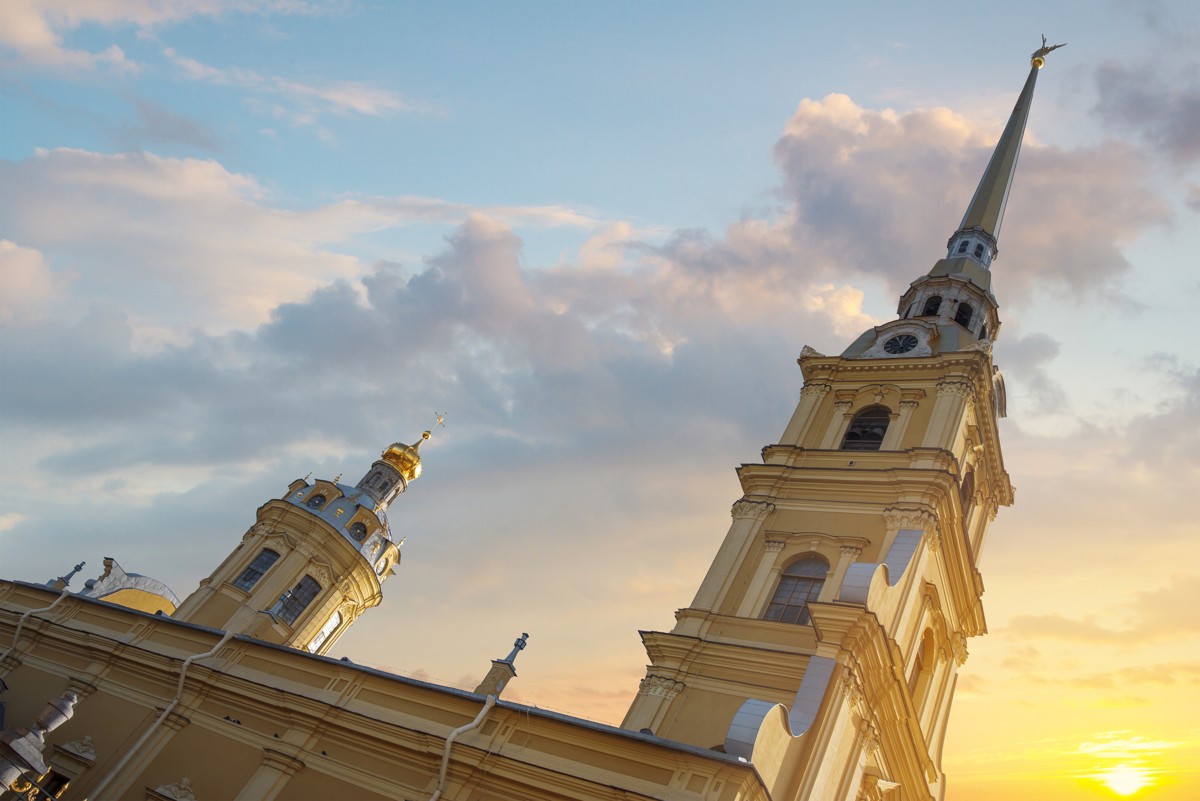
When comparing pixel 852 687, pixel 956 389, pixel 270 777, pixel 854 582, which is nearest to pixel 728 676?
pixel 852 687

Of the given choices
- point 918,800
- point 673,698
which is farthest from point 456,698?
point 918,800

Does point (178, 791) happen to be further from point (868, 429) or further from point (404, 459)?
point (404, 459)

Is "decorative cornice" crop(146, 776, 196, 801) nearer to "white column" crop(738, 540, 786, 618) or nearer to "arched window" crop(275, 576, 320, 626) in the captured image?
"white column" crop(738, 540, 786, 618)

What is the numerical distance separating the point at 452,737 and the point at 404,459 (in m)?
32.8

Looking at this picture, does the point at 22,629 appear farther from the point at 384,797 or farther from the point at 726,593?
the point at 726,593

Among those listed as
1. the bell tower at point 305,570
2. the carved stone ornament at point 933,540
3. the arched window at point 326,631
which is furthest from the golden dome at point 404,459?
the carved stone ornament at point 933,540

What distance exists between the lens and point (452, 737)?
679 inches

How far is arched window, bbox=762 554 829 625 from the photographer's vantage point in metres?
21.2

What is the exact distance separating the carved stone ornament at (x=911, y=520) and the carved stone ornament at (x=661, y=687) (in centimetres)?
655

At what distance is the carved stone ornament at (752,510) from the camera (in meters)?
24.0

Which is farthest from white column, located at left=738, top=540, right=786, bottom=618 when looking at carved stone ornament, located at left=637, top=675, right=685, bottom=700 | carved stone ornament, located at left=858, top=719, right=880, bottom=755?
carved stone ornament, located at left=858, top=719, right=880, bottom=755

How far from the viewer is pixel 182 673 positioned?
71.1ft

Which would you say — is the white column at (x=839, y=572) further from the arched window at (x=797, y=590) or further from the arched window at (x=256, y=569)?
the arched window at (x=256, y=569)

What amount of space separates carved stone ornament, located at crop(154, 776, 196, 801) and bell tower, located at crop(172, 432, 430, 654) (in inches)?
699
